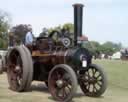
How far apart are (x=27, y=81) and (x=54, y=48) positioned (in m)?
1.19

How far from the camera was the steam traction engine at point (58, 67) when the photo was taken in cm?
991

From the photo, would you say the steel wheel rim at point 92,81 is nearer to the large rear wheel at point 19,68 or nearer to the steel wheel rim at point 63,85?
the steel wheel rim at point 63,85

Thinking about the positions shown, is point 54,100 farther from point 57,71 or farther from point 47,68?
point 47,68

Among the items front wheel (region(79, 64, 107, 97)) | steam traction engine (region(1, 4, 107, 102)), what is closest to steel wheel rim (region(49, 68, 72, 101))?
steam traction engine (region(1, 4, 107, 102))

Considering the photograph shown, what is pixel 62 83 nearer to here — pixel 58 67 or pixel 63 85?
pixel 63 85

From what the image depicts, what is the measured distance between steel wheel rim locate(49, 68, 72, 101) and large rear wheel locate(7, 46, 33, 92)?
104cm

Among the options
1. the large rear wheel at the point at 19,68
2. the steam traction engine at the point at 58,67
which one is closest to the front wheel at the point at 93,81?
the steam traction engine at the point at 58,67

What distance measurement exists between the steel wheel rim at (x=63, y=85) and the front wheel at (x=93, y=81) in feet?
3.27

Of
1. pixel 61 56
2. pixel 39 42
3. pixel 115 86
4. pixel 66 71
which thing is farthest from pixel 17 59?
pixel 115 86

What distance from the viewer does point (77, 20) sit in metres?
10.6

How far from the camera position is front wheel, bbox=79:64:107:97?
10.6m

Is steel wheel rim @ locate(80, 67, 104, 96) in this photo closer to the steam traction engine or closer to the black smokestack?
the steam traction engine

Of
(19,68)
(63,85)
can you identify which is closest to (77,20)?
(63,85)

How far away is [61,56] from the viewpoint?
10.5 metres
